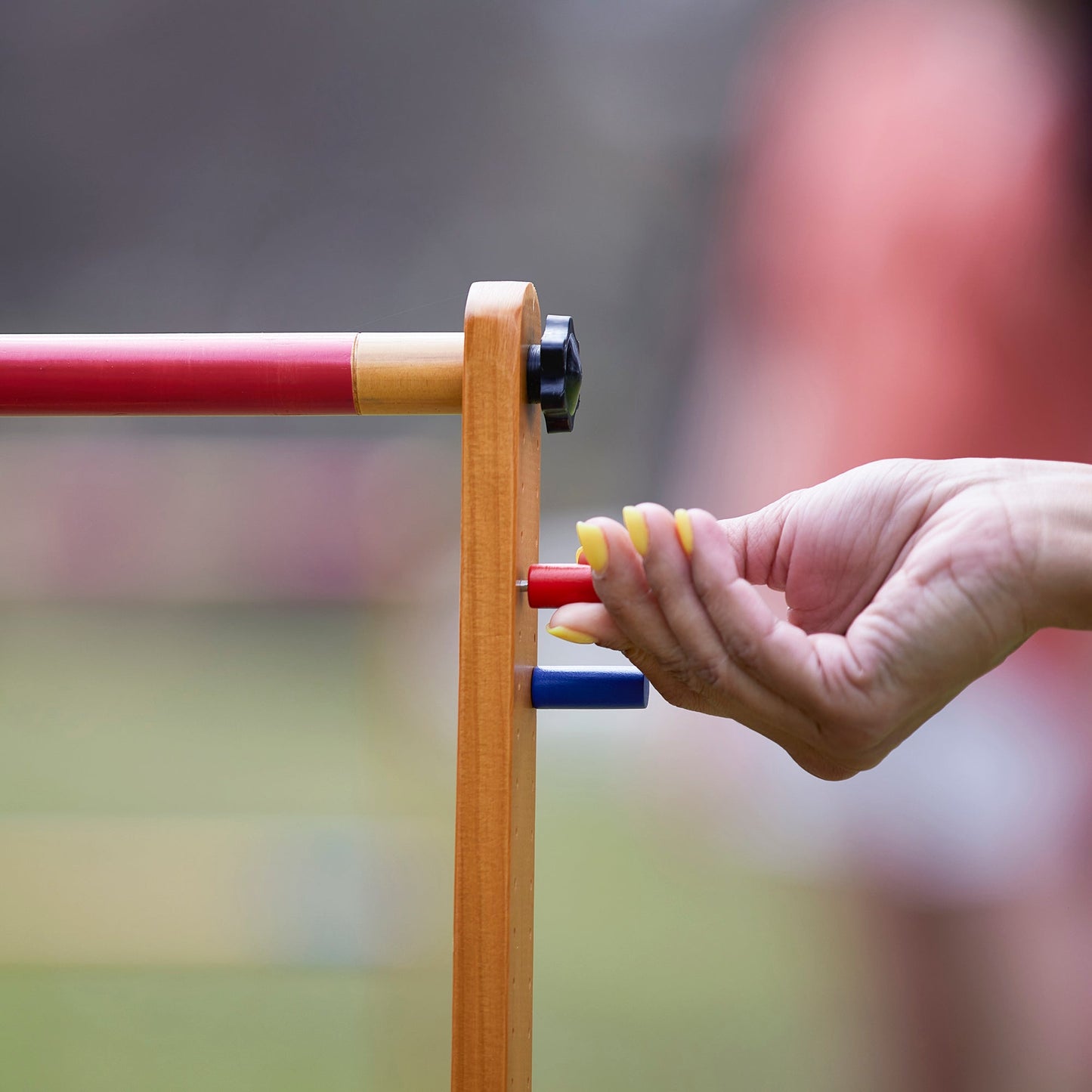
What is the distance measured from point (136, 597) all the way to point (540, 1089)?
93cm

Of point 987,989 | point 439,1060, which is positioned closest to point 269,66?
point 439,1060

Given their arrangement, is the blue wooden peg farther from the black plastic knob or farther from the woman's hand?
the black plastic knob

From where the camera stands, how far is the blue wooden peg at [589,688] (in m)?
0.42

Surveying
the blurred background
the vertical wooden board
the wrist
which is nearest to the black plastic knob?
the vertical wooden board

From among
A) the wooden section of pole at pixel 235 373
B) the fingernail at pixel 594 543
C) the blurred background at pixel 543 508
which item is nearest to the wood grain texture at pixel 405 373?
the wooden section of pole at pixel 235 373

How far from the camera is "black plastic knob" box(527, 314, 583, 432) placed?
0.41 meters

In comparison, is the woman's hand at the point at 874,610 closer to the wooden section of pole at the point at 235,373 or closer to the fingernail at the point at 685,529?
the fingernail at the point at 685,529

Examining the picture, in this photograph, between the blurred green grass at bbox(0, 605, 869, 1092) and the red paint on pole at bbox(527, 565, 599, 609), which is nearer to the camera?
the red paint on pole at bbox(527, 565, 599, 609)

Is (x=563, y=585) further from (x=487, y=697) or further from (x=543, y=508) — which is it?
(x=543, y=508)

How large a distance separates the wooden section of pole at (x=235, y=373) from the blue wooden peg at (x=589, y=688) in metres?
0.13

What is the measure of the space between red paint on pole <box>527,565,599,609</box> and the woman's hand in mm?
11

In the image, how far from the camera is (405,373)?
42 centimetres

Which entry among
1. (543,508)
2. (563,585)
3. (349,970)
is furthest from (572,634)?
(349,970)

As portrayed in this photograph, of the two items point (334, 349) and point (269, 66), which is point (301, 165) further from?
point (334, 349)
